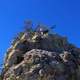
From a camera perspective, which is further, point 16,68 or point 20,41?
point 20,41

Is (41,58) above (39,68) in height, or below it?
above

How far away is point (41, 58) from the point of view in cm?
3484

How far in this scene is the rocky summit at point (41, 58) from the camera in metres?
34.1

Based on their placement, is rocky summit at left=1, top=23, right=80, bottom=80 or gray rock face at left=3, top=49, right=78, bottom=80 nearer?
gray rock face at left=3, top=49, right=78, bottom=80

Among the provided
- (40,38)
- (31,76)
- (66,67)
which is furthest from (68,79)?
(40,38)

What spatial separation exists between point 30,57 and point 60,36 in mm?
5927

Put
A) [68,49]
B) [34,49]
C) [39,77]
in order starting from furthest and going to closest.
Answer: [68,49] < [34,49] < [39,77]

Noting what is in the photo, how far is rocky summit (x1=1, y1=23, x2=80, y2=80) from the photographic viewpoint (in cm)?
3412

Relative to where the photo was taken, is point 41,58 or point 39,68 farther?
point 41,58

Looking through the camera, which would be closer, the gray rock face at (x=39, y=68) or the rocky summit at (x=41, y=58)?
the gray rock face at (x=39, y=68)

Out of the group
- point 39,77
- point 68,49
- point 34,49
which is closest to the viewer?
point 39,77

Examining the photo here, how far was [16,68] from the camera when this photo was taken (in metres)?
35.0

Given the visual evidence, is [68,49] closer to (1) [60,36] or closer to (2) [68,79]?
(1) [60,36]

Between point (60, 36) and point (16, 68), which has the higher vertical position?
point (60, 36)
